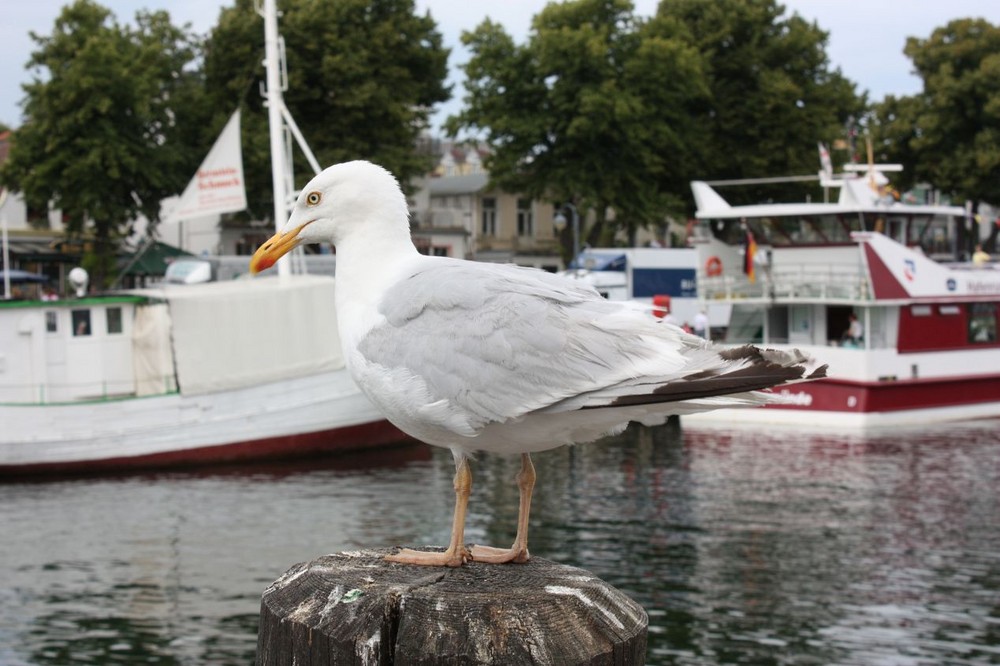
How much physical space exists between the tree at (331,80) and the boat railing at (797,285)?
18104mm

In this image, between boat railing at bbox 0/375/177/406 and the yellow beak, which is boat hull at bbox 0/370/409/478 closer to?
boat railing at bbox 0/375/177/406

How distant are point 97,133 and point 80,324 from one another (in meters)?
22.0

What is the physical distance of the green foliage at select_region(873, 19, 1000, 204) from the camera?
1986 inches

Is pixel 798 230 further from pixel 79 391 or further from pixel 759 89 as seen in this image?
pixel 759 89

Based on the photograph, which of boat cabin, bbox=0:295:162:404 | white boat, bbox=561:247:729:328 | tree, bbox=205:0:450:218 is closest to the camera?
boat cabin, bbox=0:295:162:404

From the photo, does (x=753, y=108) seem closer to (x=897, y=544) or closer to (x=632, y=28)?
(x=632, y=28)

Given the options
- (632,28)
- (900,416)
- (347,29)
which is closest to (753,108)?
(632,28)

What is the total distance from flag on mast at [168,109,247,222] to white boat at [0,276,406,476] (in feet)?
6.90

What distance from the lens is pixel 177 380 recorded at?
76.8 feet

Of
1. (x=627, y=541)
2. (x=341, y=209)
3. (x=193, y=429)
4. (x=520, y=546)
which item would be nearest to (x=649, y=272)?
(x=193, y=429)

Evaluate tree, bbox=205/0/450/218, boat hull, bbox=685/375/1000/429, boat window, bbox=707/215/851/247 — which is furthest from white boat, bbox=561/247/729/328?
boat hull, bbox=685/375/1000/429

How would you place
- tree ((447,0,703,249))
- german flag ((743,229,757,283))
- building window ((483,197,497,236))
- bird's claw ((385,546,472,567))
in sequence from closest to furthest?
bird's claw ((385,546,472,567))
german flag ((743,229,757,283))
tree ((447,0,703,249))
building window ((483,197,497,236))

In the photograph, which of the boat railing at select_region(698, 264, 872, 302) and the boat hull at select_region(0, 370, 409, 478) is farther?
the boat railing at select_region(698, 264, 872, 302)

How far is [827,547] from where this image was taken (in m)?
15.2
